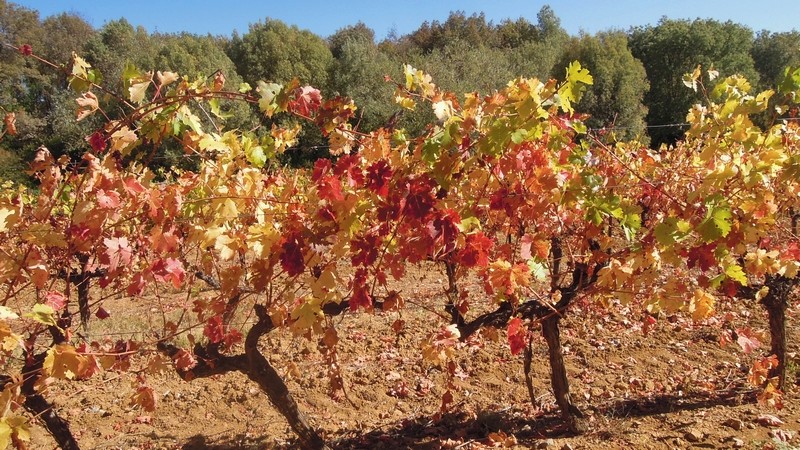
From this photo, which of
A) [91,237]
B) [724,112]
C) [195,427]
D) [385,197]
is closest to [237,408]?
[195,427]

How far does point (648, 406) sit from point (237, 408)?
10.2ft

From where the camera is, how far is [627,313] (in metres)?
5.70

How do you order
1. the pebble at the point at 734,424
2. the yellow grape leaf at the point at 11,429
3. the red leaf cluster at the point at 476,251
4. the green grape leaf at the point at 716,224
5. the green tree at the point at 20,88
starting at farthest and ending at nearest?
the green tree at the point at 20,88 → the pebble at the point at 734,424 → the red leaf cluster at the point at 476,251 → the green grape leaf at the point at 716,224 → the yellow grape leaf at the point at 11,429

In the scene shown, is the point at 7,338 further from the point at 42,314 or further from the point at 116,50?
the point at 116,50

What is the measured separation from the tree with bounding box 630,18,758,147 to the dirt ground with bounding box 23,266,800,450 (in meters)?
22.7

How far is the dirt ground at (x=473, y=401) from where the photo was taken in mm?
3424

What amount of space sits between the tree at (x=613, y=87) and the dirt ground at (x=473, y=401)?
18220 mm

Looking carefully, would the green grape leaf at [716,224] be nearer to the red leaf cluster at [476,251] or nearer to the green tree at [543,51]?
the red leaf cluster at [476,251]

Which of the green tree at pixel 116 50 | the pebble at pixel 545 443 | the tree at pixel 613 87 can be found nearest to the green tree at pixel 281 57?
the green tree at pixel 116 50

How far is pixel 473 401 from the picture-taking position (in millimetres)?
4094

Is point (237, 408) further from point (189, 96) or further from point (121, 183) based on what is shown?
point (189, 96)

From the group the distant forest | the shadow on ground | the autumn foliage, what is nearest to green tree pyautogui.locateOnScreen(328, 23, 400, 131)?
the distant forest

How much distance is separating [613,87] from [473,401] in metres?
21.9

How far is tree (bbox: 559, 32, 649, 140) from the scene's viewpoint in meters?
22.1
